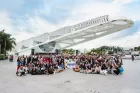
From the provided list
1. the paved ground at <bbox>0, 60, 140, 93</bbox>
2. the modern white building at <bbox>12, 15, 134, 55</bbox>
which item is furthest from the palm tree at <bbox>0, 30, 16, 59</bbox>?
the paved ground at <bbox>0, 60, 140, 93</bbox>

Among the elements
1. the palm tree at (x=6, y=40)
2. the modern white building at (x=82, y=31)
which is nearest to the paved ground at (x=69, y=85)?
the palm tree at (x=6, y=40)

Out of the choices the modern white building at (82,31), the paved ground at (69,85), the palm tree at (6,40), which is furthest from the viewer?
the modern white building at (82,31)

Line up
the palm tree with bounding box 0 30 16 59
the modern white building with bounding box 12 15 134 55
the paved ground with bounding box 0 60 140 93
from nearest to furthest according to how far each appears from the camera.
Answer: the paved ground with bounding box 0 60 140 93, the palm tree with bounding box 0 30 16 59, the modern white building with bounding box 12 15 134 55

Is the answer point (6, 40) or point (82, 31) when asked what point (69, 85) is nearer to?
point (6, 40)

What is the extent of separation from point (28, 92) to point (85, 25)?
5100 centimetres

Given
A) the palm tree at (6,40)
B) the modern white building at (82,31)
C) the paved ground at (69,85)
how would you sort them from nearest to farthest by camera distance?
the paved ground at (69,85) < the palm tree at (6,40) < the modern white building at (82,31)

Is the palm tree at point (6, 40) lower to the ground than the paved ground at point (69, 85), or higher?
higher

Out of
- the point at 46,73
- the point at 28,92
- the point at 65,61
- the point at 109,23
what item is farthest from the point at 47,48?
the point at 28,92

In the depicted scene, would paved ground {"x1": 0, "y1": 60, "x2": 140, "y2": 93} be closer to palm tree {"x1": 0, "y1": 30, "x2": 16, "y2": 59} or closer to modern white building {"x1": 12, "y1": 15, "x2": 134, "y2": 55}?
palm tree {"x1": 0, "y1": 30, "x2": 16, "y2": 59}

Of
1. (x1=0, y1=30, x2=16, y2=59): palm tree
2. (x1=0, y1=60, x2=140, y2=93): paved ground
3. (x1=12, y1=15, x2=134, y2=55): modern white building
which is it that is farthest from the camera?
(x1=12, y1=15, x2=134, y2=55): modern white building

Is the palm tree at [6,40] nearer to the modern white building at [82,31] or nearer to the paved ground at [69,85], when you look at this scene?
the modern white building at [82,31]

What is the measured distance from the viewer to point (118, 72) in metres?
13.3

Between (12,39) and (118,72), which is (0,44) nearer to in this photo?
(12,39)

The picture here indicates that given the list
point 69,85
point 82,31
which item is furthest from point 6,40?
point 69,85
